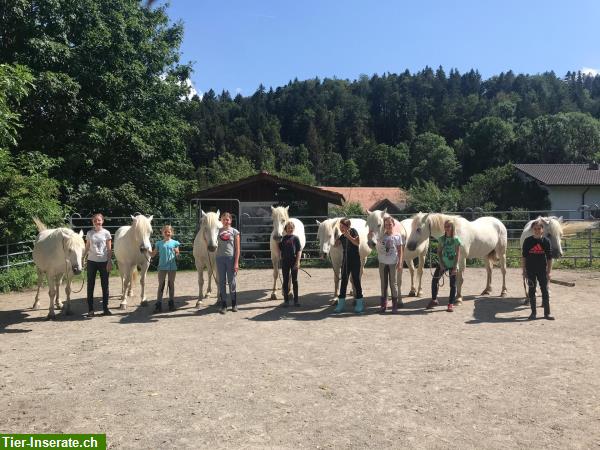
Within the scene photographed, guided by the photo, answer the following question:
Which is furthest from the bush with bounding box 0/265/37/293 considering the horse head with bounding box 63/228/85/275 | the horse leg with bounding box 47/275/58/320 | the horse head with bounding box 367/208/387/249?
the horse head with bounding box 367/208/387/249

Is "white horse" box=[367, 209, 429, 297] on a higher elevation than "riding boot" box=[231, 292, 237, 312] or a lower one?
higher

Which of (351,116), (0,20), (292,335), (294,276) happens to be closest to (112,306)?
(294,276)

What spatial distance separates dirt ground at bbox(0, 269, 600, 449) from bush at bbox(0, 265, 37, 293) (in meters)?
2.91

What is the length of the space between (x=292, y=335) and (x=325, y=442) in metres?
2.89

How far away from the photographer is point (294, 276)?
775cm

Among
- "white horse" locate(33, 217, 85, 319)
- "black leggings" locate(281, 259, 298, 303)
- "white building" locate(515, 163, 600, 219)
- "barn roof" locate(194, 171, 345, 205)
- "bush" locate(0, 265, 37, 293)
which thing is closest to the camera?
"white horse" locate(33, 217, 85, 319)

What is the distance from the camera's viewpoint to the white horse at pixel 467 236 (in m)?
7.84

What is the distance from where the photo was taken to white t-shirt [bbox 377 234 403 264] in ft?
23.8

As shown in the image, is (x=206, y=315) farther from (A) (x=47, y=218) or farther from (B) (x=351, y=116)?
(B) (x=351, y=116)

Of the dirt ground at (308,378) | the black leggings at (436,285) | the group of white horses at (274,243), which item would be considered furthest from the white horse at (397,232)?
the dirt ground at (308,378)

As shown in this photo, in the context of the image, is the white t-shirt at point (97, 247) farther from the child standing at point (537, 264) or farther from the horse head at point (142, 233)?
the child standing at point (537, 264)

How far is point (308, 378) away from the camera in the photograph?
439 cm

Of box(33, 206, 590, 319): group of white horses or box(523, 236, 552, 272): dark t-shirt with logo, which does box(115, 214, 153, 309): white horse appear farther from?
box(523, 236, 552, 272): dark t-shirt with logo

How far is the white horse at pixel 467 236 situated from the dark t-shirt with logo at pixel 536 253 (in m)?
1.22
